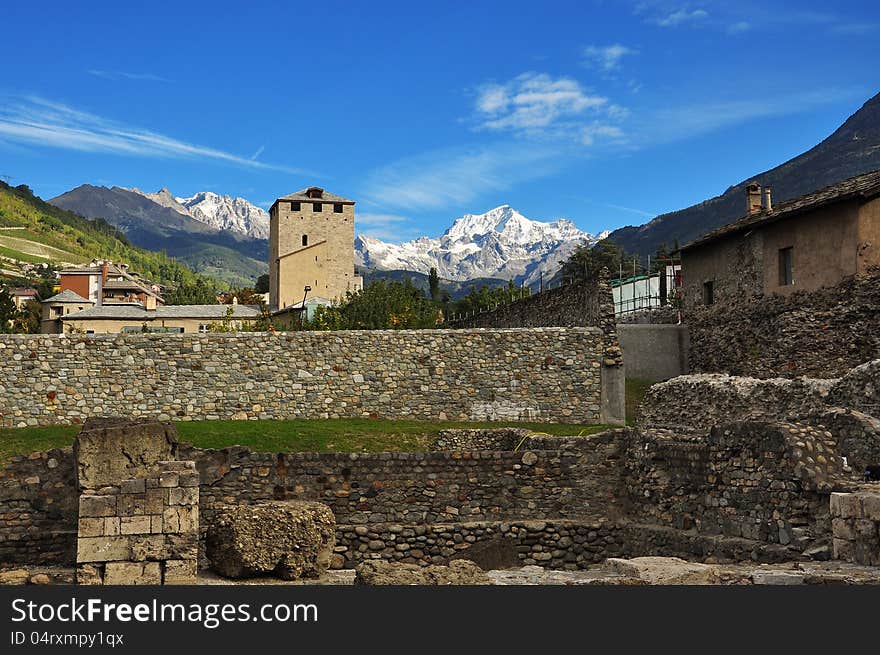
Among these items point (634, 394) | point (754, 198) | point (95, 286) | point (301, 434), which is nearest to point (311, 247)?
point (95, 286)

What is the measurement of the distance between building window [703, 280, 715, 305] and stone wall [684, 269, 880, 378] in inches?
19.2

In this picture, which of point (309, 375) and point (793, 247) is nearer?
point (309, 375)

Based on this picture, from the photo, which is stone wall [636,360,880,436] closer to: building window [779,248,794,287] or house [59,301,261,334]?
building window [779,248,794,287]

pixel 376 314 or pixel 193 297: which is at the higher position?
pixel 193 297

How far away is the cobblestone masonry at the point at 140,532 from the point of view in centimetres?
1000

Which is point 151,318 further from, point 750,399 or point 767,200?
point 750,399

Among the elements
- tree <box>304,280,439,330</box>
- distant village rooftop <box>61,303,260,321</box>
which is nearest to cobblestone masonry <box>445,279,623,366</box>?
tree <box>304,280,439,330</box>

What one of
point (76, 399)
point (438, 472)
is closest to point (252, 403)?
point (76, 399)

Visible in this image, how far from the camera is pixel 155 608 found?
24.9 ft

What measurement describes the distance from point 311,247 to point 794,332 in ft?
217

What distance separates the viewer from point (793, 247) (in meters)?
28.2

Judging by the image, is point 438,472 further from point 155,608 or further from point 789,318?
point 789,318

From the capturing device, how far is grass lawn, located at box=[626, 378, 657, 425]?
2758cm

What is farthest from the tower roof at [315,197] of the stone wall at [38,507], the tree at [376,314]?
the stone wall at [38,507]
